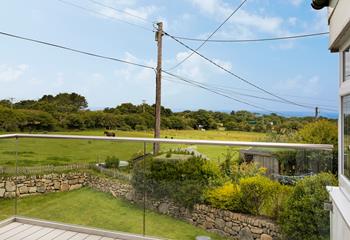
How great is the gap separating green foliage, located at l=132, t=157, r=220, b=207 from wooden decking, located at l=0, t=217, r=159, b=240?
0.53 m

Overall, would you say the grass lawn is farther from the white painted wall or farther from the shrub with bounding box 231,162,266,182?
the white painted wall

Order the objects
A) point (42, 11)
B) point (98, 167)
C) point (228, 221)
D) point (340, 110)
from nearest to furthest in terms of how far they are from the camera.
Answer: point (340, 110)
point (228, 221)
point (98, 167)
point (42, 11)

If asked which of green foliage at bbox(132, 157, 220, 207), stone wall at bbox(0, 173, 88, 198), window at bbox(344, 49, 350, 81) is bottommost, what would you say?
stone wall at bbox(0, 173, 88, 198)

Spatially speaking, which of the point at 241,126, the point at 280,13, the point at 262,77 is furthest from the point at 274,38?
the point at 241,126

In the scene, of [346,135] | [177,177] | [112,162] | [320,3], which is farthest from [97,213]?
[320,3]

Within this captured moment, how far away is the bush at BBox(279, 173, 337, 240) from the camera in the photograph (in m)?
2.57

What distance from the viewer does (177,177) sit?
3145 millimetres

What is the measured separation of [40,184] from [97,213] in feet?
2.69

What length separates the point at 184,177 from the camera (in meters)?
3.11

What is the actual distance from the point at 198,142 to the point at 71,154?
1.49m

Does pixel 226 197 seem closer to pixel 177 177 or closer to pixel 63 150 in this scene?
pixel 177 177

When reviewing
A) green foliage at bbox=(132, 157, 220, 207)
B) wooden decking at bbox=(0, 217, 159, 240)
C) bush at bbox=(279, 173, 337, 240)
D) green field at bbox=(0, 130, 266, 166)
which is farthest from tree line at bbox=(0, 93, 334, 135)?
bush at bbox=(279, 173, 337, 240)

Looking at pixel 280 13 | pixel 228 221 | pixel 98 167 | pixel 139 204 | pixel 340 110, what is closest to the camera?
pixel 340 110

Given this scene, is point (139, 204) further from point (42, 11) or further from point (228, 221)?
point (42, 11)
